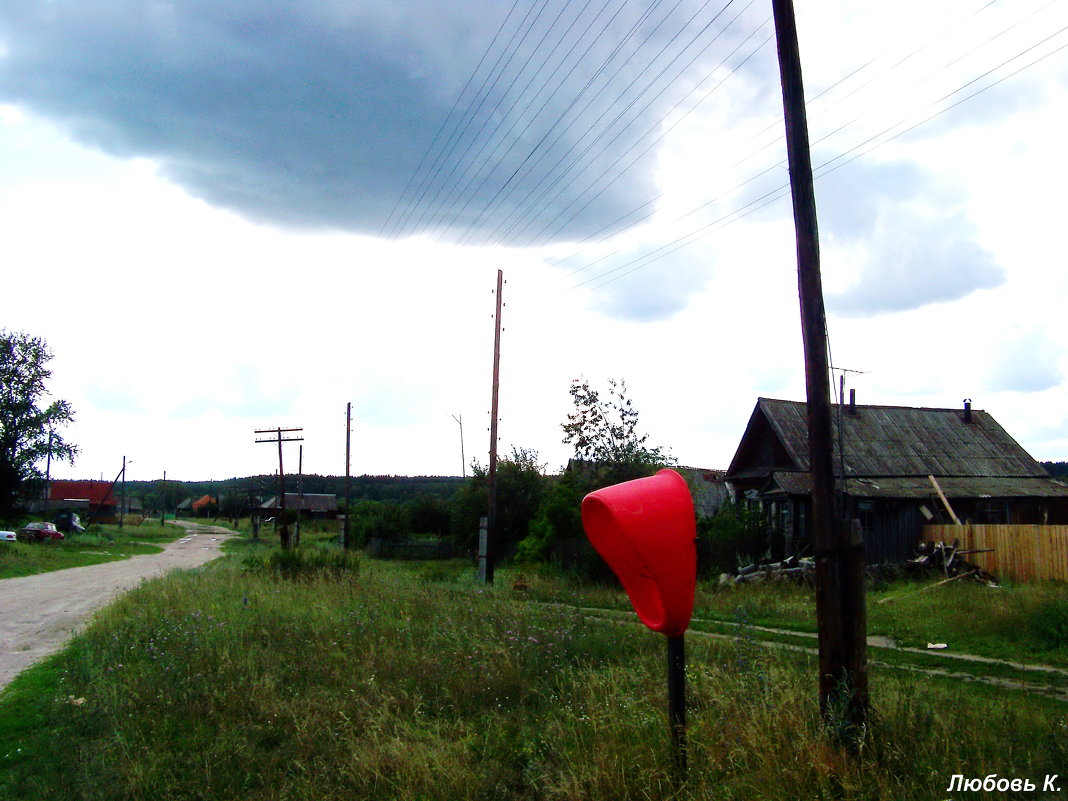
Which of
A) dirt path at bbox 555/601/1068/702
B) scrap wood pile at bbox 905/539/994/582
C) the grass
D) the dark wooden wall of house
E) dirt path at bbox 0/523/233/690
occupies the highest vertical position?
the dark wooden wall of house

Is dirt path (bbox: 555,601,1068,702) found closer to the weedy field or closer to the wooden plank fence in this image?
the weedy field

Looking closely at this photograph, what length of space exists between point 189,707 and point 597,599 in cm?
1264

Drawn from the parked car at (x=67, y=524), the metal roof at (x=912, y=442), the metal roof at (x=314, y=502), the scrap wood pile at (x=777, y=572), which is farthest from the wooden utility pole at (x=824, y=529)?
the metal roof at (x=314, y=502)

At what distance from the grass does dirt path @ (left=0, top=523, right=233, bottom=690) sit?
5.43ft

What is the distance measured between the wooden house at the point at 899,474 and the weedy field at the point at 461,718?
14.2 meters

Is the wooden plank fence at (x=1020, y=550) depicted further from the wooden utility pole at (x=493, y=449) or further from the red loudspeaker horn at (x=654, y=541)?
the red loudspeaker horn at (x=654, y=541)

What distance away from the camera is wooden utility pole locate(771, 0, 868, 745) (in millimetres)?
5570

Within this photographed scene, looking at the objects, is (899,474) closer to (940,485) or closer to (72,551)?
(940,485)

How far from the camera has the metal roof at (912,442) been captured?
27.7m

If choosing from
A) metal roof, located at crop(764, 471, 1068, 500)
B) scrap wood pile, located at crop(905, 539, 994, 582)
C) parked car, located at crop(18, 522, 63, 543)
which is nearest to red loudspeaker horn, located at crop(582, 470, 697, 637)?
scrap wood pile, located at crop(905, 539, 994, 582)

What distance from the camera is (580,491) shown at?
3072cm

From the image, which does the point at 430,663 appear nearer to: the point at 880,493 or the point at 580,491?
the point at 880,493

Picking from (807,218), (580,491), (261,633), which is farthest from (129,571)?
(807,218)

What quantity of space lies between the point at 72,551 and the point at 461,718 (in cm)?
4681
